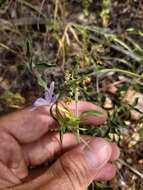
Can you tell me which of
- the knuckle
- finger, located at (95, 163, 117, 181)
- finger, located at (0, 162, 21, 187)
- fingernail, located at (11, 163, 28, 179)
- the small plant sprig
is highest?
the small plant sprig

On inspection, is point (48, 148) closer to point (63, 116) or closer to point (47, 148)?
point (47, 148)

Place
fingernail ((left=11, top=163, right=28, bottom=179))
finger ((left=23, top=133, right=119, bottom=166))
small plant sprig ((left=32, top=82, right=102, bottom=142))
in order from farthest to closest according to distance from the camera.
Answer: finger ((left=23, top=133, right=119, bottom=166)), fingernail ((left=11, top=163, right=28, bottom=179)), small plant sprig ((left=32, top=82, right=102, bottom=142))

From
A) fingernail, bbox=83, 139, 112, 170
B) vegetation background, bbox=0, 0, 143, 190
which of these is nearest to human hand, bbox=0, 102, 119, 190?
fingernail, bbox=83, 139, 112, 170

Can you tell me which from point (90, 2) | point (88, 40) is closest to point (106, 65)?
point (88, 40)

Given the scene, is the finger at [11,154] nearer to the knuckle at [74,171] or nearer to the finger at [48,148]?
the finger at [48,148]

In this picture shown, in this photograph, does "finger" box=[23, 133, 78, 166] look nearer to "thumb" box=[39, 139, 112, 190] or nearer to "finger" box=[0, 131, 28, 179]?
"finger" box=[0, 131, 28, 179]

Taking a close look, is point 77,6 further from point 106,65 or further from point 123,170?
point 123,170

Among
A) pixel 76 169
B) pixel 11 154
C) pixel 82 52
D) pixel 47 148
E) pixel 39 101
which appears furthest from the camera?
pixel 82 52

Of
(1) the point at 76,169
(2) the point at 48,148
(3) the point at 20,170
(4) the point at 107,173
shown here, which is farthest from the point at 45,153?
(1) the point at 76,169
